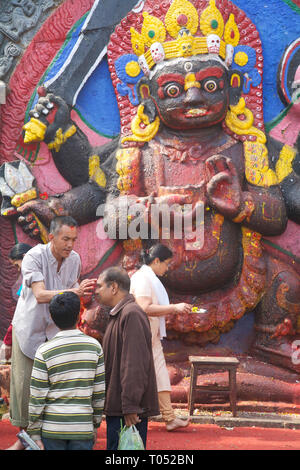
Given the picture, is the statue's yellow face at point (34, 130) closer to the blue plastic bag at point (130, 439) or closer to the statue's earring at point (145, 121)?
the statue's earring at point (145, 121)

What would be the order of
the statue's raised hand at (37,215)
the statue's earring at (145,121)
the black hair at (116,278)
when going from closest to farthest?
the black hair at (116,278)
the statue's raised hand at (37,215)
the statue's earring at (145,121)

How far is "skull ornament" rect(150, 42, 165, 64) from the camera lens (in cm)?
638

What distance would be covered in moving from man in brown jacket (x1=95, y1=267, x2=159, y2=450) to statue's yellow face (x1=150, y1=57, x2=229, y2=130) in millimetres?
3075

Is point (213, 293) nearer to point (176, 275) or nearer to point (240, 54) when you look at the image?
point (176, 275)

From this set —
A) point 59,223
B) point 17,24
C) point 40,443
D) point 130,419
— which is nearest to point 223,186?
point 59,223

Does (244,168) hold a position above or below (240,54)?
below

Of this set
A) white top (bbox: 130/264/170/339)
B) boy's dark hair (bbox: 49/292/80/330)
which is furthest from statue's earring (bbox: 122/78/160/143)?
boy's dark hair (bbox: 49/292/80/330)

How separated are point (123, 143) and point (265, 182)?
57.7 inches

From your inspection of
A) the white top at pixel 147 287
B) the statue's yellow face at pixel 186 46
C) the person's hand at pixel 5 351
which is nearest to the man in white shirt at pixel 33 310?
the white top at pixel 147 287

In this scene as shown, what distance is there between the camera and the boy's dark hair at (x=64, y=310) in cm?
334

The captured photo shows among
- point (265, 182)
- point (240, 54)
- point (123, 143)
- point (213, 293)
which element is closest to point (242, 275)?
point (213, 293)

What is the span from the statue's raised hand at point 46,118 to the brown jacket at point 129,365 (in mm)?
3310

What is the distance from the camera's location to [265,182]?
21.0 feet

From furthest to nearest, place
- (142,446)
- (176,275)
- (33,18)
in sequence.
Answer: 1. (33,18)
2. (176,275)
3. (142,446)
